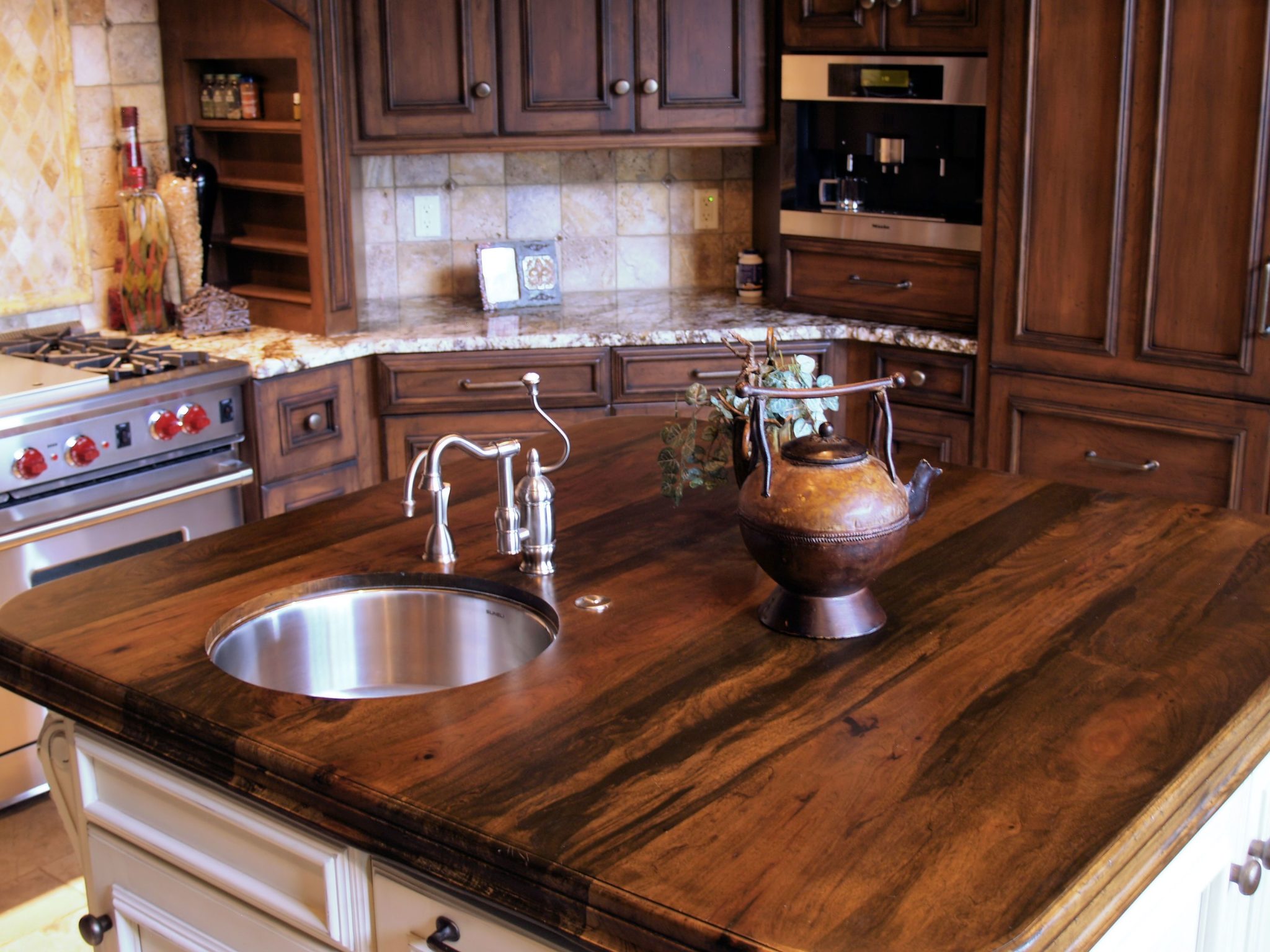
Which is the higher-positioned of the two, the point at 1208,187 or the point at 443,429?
the point at 1208,187

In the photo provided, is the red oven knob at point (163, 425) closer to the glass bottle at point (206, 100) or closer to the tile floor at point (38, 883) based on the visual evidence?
the tile floor at point (38, 883)

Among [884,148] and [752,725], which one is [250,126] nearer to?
[884,148]

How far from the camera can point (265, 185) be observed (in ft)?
12.2

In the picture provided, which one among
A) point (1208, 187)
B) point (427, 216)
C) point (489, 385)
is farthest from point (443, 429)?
point (1208, 187)

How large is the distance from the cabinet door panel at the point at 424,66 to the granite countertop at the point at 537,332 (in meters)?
0.54

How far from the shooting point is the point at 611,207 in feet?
14.4

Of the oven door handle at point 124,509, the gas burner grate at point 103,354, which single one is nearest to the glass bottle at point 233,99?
the gas burner grate at point 103,354

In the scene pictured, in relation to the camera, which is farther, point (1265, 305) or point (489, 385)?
point (489, 385)

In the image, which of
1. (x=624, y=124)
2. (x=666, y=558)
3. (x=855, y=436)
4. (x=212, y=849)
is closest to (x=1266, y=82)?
(x=855, y=436)

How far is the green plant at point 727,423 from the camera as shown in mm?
2084

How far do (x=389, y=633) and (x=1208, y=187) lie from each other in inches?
89.9

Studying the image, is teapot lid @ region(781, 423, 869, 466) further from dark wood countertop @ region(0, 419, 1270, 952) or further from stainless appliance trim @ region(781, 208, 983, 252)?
stainless appliance trim @ region(781, 208, 983, 252)

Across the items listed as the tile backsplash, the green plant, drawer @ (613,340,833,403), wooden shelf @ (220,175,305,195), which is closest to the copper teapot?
the green plant

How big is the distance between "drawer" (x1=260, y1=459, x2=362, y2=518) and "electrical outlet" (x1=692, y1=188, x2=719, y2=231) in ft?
4.73
